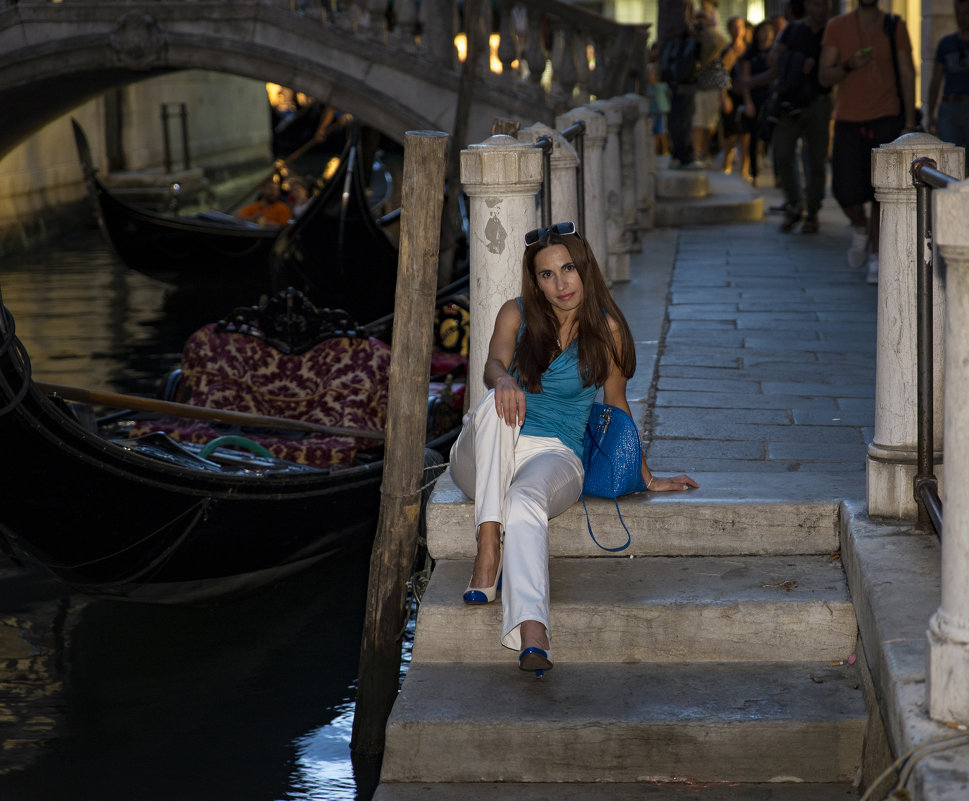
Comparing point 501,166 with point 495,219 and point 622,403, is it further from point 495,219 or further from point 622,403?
point 622,403

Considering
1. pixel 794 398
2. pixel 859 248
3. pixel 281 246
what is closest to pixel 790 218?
pixel 859 248

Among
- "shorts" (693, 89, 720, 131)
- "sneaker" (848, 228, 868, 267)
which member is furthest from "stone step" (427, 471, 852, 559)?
"shorts" (693, 89, 720, 131)

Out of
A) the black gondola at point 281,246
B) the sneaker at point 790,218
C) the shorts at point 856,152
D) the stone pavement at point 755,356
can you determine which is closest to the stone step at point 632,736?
the stone pavement at point 755,356

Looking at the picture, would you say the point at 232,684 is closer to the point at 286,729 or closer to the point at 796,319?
the point at 286,729

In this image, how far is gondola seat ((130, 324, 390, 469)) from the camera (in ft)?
17.0

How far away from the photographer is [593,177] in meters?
5.43

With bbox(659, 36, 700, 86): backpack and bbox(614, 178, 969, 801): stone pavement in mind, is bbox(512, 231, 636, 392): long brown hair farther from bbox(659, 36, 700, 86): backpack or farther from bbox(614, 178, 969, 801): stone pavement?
bbox(659, 36, 700, 86): backpack

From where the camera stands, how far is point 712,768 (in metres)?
2.59

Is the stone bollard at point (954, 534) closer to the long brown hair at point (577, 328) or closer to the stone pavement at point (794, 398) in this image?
the stone pavement at point (794, 398)

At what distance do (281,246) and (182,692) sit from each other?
5746 millimetres

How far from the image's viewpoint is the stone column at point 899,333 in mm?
2738

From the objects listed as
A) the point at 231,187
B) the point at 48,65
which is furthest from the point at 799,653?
the point at 231,187

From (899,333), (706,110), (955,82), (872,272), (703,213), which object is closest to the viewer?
(899,333)

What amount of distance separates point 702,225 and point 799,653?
6.11 metres
